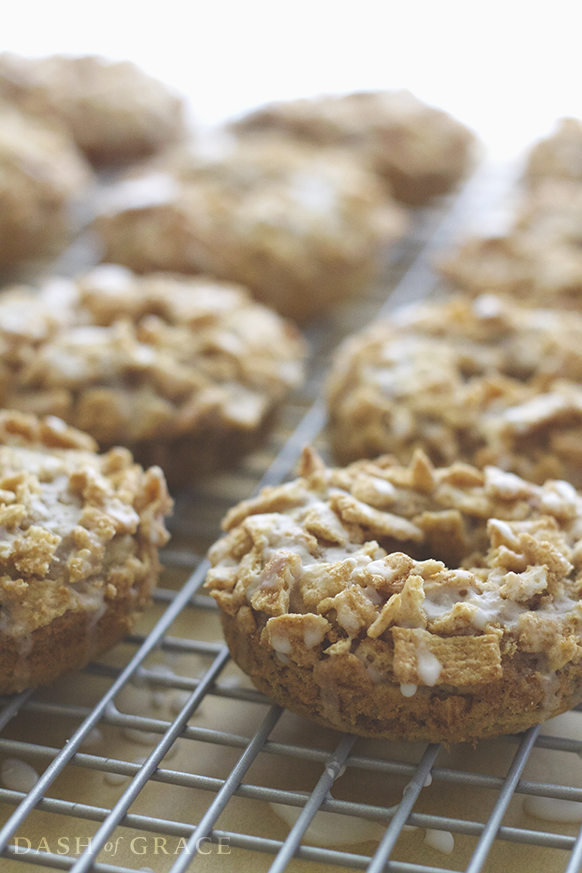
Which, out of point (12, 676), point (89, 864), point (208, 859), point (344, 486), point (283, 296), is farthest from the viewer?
point (283, 296)

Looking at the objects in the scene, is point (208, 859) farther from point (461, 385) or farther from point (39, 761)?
point (461, 385)

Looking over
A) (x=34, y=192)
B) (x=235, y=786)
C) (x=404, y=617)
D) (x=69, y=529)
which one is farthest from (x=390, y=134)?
(x=235, y=786)

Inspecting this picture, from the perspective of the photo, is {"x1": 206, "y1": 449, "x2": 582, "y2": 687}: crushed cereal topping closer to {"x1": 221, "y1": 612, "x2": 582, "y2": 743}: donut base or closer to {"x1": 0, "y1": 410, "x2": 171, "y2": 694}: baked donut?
{"x1": 221, "y1": 612, "x2": 582, "y2": 743}: donut base

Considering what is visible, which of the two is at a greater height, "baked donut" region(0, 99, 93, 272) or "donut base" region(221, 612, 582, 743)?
"baked donut" region(0, 99, 93, 272)

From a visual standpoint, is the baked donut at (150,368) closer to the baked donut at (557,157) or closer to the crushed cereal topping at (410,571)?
the crushed cereal topping at (410,571)

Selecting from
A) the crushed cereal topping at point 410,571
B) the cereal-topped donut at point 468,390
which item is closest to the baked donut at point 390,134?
the cereal-topped donut at point 468,390

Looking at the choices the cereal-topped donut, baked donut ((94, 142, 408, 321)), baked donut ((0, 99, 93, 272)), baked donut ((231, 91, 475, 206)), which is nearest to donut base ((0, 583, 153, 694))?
the cereal-topped donut

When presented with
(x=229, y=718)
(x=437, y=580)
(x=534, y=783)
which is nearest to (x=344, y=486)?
(x=437, y=580)
